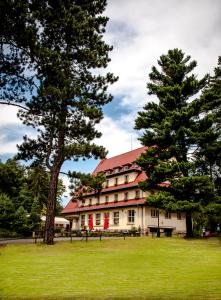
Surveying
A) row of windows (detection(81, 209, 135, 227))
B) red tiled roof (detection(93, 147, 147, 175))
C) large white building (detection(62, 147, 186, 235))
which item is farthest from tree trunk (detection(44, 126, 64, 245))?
red tiled roof (detection(93, 147, 147, 175))

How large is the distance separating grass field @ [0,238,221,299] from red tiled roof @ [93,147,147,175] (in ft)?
91.9

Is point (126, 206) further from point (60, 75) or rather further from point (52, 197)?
point (60, 75)

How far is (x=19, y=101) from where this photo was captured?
1614cm

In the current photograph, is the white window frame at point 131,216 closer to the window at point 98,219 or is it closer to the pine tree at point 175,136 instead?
the window at point 98,219

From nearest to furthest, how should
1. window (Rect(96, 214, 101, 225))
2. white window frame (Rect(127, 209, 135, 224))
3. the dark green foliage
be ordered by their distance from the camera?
1. the dark green foliage
2. white window frame (Rect(127, 209, 135, 224))
3. window (Rect(96, 214, 101, 225))

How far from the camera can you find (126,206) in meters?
46.1

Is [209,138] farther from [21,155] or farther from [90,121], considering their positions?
[21,155]

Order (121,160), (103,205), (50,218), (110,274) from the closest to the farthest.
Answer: (110,274)
(50,218)
(103,205)
(121,160)

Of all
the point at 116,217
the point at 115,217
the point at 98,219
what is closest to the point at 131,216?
the point at 116,217

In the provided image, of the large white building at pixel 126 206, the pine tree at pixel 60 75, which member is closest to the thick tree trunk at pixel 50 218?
the pine tree at pixel 60 75

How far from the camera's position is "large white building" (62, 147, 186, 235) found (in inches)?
1724

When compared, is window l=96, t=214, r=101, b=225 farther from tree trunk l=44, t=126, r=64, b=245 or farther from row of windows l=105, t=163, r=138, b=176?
tree trunk l=44, t=126, r=64, b=245

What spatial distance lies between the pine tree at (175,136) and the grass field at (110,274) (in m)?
7.76

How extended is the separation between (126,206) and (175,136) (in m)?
17.4
